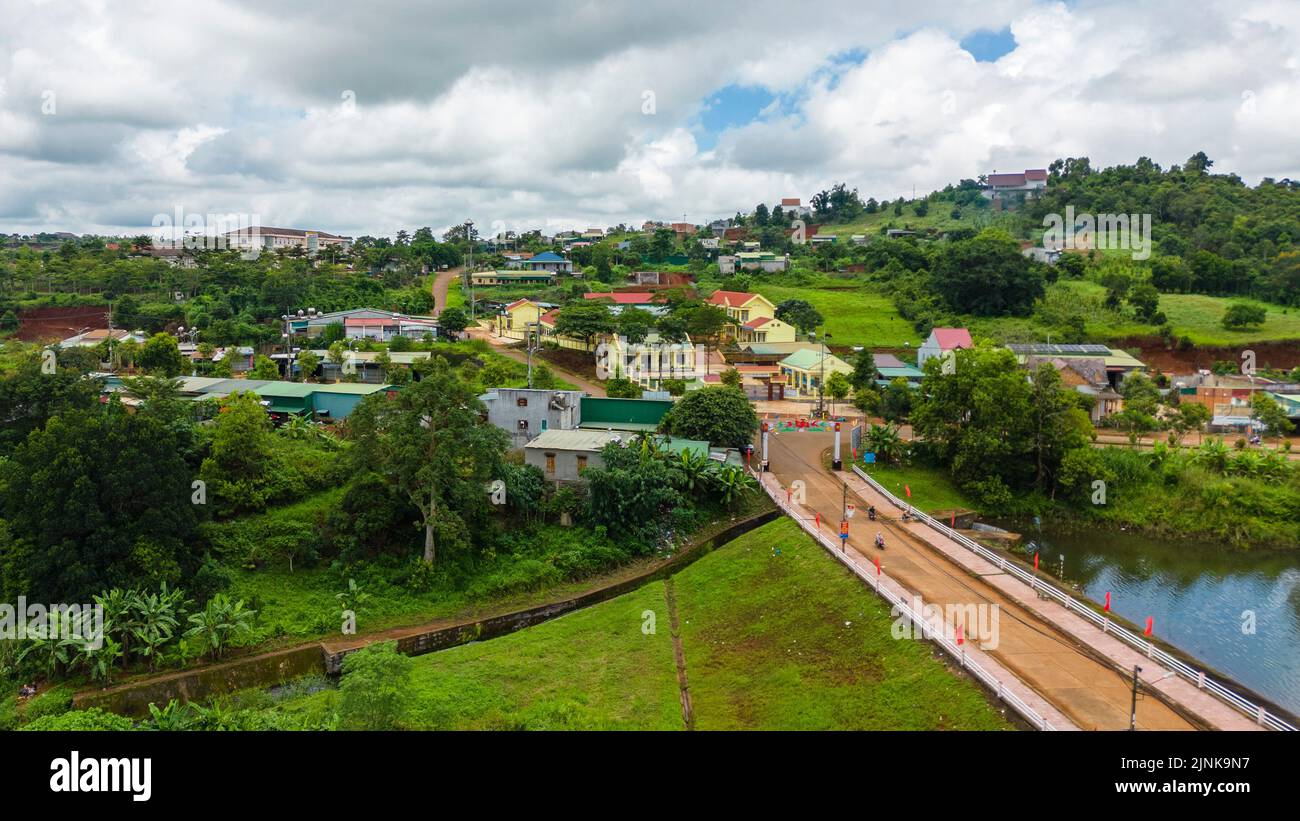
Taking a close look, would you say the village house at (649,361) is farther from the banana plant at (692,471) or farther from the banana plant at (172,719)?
the banana plant at (172,719)

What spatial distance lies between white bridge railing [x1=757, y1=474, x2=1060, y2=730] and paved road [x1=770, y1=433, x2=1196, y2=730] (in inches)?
33.1

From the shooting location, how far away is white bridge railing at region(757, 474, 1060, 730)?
1390 centimetres

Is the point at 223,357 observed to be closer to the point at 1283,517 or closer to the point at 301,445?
the point at 301,445

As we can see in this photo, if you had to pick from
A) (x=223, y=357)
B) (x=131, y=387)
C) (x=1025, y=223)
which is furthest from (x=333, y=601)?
(x=1025, y=223)

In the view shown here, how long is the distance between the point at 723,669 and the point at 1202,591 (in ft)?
52.0

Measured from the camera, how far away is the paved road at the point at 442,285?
230ft

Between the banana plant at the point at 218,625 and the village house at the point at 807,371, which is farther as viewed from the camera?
the village house at the point at 807,371

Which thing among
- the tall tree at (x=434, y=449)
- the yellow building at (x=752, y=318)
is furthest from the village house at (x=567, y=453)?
the yellow building at (x=752, y=318)

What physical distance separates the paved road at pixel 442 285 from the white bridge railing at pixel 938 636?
48.7 meters

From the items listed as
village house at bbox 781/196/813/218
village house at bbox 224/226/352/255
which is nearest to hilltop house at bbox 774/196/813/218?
village house at bbox 781/196/813/218

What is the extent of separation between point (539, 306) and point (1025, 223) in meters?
63.8

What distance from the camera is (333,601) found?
73.3 feet

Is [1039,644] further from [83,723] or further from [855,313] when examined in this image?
[855,313]

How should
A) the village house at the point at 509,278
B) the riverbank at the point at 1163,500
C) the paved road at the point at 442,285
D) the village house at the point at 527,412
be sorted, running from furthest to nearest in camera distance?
the village house at the point at 509,278 < the paved road at the point at 442,285 < the village house at the point at 527,412 < the riverbank at the point at 1163,500
